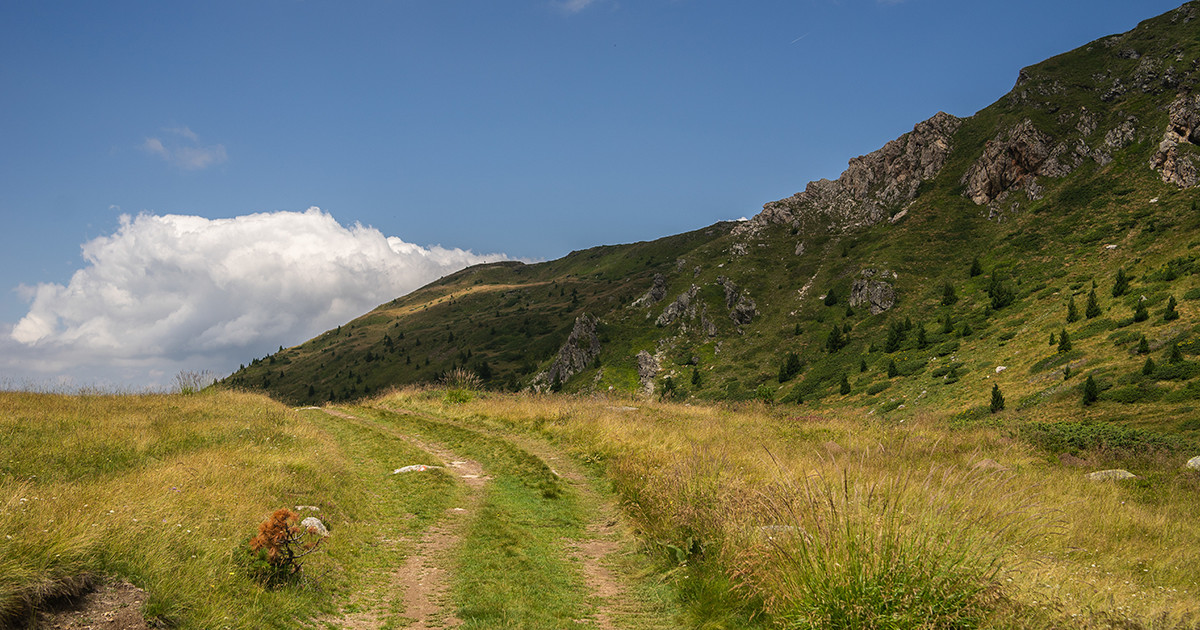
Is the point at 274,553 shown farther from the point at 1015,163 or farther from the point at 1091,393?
the point at 1015,163

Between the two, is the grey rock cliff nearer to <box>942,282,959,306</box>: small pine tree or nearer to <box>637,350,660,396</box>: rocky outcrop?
<box>637,350,660,396</box>: rocky outcrop

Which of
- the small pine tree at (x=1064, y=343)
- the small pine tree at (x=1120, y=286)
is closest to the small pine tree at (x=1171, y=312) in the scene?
the small pine tree at (x=1064, y=343)

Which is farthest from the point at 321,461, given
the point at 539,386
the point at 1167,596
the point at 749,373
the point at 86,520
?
the point at 539,386

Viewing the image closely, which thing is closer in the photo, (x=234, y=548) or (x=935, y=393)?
(x=234, y=548)

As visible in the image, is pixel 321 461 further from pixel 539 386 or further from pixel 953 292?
pixel 539 386

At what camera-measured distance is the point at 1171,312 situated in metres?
36.3

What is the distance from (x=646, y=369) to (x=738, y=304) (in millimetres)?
20144

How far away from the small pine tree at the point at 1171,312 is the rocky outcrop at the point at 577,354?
7575 cm

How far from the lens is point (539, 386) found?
111 metres

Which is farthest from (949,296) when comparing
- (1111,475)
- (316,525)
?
(316,525)

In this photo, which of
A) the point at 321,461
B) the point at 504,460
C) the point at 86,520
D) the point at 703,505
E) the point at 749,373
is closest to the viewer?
the point at 86,520

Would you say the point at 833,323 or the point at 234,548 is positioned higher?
the point at 234,548

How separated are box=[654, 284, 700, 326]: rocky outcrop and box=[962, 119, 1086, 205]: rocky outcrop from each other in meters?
48.5

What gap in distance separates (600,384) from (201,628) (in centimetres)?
8467
